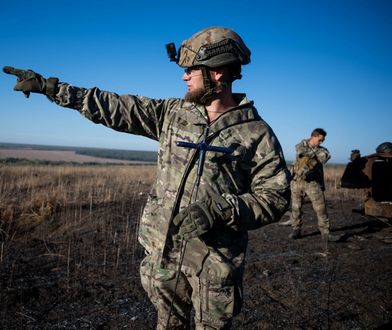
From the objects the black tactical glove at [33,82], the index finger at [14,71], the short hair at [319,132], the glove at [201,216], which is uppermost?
the short hair at [319,132]

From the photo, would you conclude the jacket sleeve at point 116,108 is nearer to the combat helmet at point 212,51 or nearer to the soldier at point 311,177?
the combat helmet at point 212,51

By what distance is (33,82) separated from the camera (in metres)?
1.98

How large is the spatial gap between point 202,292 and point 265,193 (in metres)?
0.72

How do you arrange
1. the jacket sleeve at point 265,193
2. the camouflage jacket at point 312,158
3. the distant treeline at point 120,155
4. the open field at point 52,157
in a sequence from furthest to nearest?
the distant treeline at point 120,155 → the open field at point 52,157 → the camouflage jacket at point 312,158 → the jacket sleeve at point 265,193

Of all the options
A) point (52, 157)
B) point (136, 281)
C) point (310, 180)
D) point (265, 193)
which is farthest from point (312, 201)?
point (52, 157)

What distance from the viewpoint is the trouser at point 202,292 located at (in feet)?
6.10

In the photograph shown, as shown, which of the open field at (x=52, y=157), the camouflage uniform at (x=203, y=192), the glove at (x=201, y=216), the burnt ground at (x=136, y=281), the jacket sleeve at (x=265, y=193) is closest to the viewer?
the glove at (x=201, y=216)

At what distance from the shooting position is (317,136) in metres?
6.89

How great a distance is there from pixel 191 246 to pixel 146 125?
894 millimetres

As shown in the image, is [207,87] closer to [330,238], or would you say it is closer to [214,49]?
[214,49]

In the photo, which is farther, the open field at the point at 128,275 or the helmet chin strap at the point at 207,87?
the open field at the point at 128,275

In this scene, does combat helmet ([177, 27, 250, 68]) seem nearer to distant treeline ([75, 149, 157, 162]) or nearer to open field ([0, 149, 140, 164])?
open field ([0, 149, 140, 164])

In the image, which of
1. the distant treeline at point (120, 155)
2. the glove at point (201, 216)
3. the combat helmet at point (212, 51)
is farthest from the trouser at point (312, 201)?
the distant treeline at point (120, 155)

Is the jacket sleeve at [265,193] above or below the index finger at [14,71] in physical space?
below
